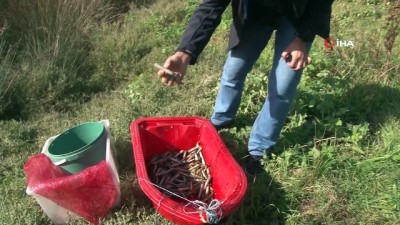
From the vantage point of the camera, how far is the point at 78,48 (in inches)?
193

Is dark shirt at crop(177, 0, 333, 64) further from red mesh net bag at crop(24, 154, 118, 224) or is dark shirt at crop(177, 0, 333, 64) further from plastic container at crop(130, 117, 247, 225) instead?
red mesh net bag at crop(24, 154, 118, 224)

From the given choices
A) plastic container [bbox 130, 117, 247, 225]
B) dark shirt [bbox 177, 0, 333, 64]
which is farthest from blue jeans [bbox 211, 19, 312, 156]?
plastic container [bbox 130, 117, 247, 225]

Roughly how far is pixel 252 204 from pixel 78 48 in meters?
2.93

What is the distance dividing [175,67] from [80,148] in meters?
1.09

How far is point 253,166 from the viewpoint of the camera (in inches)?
123

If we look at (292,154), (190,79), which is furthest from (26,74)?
(292,154)

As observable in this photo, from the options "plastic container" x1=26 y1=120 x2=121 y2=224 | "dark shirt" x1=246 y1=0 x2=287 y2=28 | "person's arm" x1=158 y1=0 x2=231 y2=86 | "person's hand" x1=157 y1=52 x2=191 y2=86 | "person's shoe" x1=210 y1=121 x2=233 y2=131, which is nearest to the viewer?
"person's hand" x1=157 y1=52 x2=191 y2=86

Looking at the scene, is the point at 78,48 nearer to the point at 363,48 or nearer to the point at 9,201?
the point at 9,201

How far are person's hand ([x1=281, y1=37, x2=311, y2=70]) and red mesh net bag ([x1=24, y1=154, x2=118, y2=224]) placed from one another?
4.23 ft

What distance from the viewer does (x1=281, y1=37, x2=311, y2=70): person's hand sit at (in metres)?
2.53

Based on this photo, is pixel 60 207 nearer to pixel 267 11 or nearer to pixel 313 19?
pixel 267 11

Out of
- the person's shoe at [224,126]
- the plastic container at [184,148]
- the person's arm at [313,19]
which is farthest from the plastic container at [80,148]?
the person's arm at [313,19]

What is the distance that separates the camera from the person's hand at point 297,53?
253 centimetres

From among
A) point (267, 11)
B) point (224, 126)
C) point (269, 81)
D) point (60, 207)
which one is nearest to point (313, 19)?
point (267, 11)
